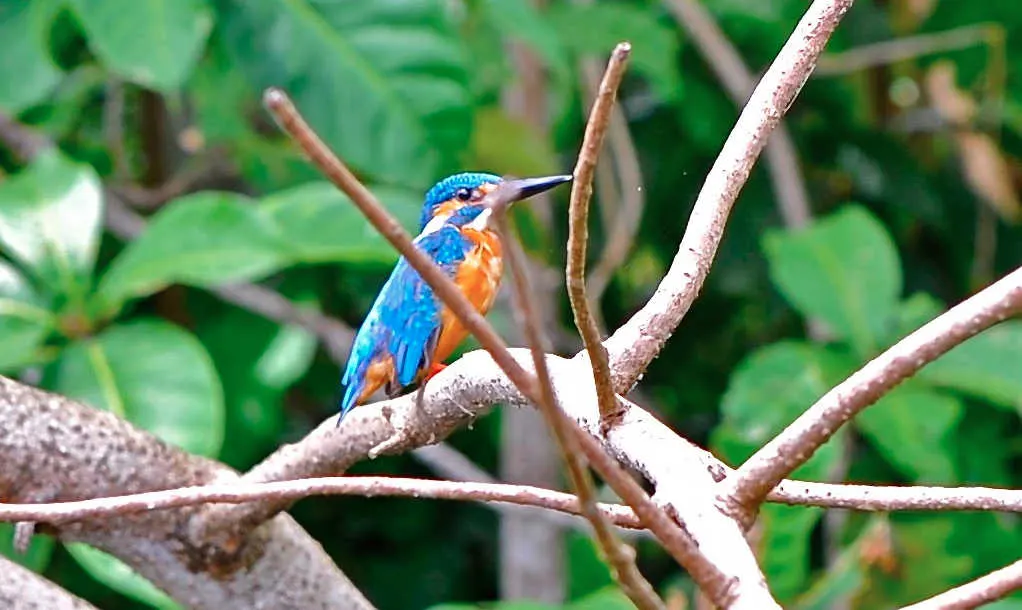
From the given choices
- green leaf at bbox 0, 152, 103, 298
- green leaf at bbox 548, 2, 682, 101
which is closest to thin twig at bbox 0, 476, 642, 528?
green leaf at bbox 0, 152, 103, 298

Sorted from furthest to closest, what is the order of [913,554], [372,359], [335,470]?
[913,554], [372,359], [335,470]

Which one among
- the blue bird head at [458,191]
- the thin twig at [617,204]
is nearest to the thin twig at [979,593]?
the blue bird head at [458,191]

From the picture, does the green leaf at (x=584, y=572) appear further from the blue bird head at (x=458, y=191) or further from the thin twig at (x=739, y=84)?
the blue bird head at (x=458, y=191)

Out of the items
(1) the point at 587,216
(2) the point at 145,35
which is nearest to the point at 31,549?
(2) the point at 145,35

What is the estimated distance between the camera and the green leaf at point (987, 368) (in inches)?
66.9

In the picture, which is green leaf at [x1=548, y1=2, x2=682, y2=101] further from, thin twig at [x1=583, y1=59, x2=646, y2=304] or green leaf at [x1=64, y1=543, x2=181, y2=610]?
green leaf at [x1=64, y1=543, x2=181, y2=610]

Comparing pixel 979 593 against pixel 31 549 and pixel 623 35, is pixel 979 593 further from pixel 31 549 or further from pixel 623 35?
pixel 623 35

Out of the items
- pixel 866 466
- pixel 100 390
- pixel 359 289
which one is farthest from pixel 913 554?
pixel 100 390

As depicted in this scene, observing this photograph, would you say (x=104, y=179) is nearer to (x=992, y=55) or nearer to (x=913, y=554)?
(x=913, y=554)

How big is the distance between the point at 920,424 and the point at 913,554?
0.28m

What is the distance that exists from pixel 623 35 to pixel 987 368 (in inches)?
27.2

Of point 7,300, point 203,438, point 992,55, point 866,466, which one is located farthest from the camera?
point 992,55

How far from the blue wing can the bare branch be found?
1.41 feet

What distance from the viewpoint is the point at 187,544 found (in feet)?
3.46
